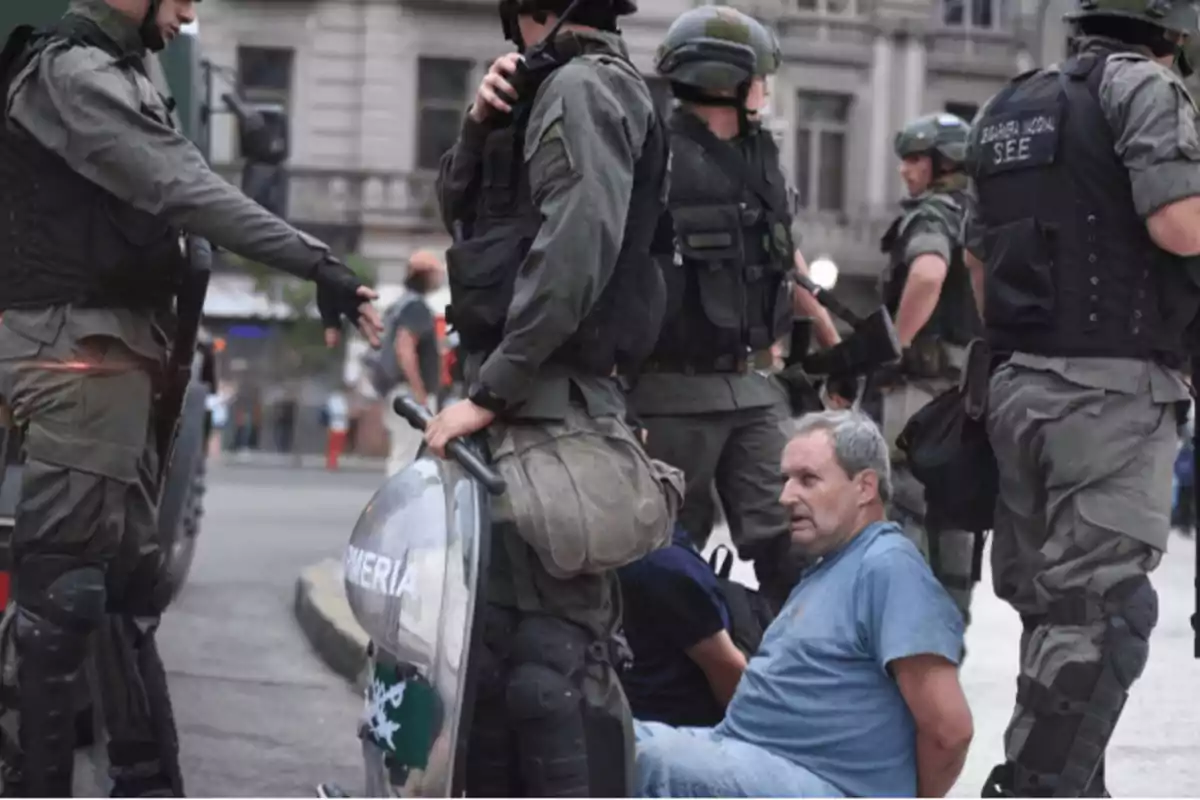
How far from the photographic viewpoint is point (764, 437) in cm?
600

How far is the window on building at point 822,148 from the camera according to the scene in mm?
36156

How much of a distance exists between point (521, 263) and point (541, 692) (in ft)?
2.70

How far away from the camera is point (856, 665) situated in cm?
436

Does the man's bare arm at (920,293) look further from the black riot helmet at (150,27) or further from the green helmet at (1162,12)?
the black riot helmet at (150,27)

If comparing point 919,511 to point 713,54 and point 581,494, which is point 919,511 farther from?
point 581,494

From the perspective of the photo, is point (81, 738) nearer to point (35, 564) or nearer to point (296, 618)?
point (35, 564)

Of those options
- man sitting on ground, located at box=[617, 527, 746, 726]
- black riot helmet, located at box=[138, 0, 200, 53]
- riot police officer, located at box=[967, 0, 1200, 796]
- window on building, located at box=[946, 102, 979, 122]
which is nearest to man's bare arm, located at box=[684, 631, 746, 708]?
man sitting on ground, located at box=[617, 527, 746, 726]

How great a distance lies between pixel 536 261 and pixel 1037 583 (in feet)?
4.73

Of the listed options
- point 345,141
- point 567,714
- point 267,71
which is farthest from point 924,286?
Result: point 267,71

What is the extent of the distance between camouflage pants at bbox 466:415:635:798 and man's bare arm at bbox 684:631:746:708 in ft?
2.82

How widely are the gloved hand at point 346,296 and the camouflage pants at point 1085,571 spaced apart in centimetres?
145

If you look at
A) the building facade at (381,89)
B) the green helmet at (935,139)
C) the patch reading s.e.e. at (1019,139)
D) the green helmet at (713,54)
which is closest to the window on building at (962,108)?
the building facade at (381,89)

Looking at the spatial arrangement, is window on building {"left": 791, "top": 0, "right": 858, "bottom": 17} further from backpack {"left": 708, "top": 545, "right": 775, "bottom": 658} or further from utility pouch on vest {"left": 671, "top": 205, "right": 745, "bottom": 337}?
backpack {"left": 708, "top": 545, "right": 775, "bottom": 658}

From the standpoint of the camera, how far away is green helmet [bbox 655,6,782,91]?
5.96 meters
